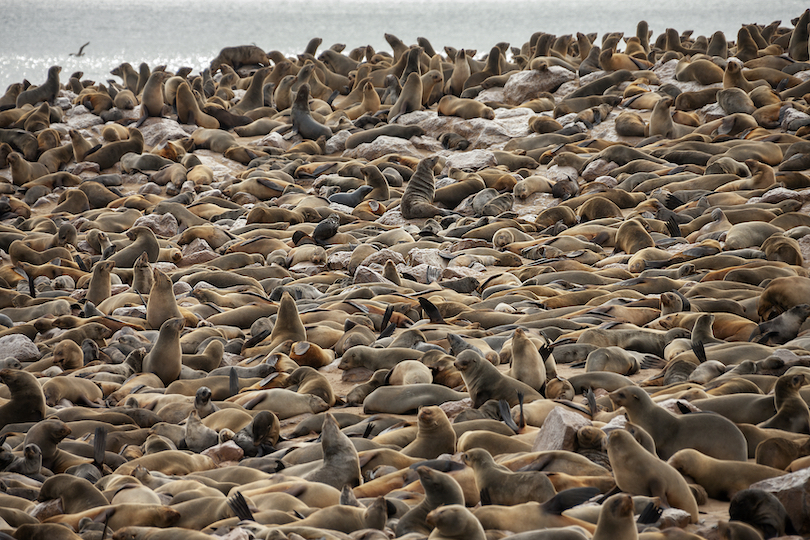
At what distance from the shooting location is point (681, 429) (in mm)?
3756

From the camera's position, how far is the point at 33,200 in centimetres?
1321

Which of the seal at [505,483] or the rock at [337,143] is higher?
the rock at [337,143]

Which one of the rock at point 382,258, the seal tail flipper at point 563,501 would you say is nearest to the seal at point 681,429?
the seal tail flipper at point 563,501

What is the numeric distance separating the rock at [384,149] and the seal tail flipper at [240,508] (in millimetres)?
11345

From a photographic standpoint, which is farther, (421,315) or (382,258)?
(382,258)

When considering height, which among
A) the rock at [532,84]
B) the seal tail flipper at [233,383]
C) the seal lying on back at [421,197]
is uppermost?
the rock at [532,84]

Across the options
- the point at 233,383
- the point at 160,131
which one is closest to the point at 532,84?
the point at 160,131

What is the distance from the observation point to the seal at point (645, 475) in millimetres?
3172

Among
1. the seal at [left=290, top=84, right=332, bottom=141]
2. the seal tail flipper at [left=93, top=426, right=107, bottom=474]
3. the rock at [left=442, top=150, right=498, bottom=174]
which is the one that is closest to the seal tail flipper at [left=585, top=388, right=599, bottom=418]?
the seal tail flipper at [left=93, top=426, right=107, bottom=474]

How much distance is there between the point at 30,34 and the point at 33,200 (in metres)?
53.5

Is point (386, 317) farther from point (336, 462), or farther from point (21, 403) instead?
point (21, 403)

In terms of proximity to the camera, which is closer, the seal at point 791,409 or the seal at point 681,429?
the seal at point 681,429

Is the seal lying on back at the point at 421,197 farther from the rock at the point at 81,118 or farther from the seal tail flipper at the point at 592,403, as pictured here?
the rock at the point at 81,118

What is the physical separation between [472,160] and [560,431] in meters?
9.91
